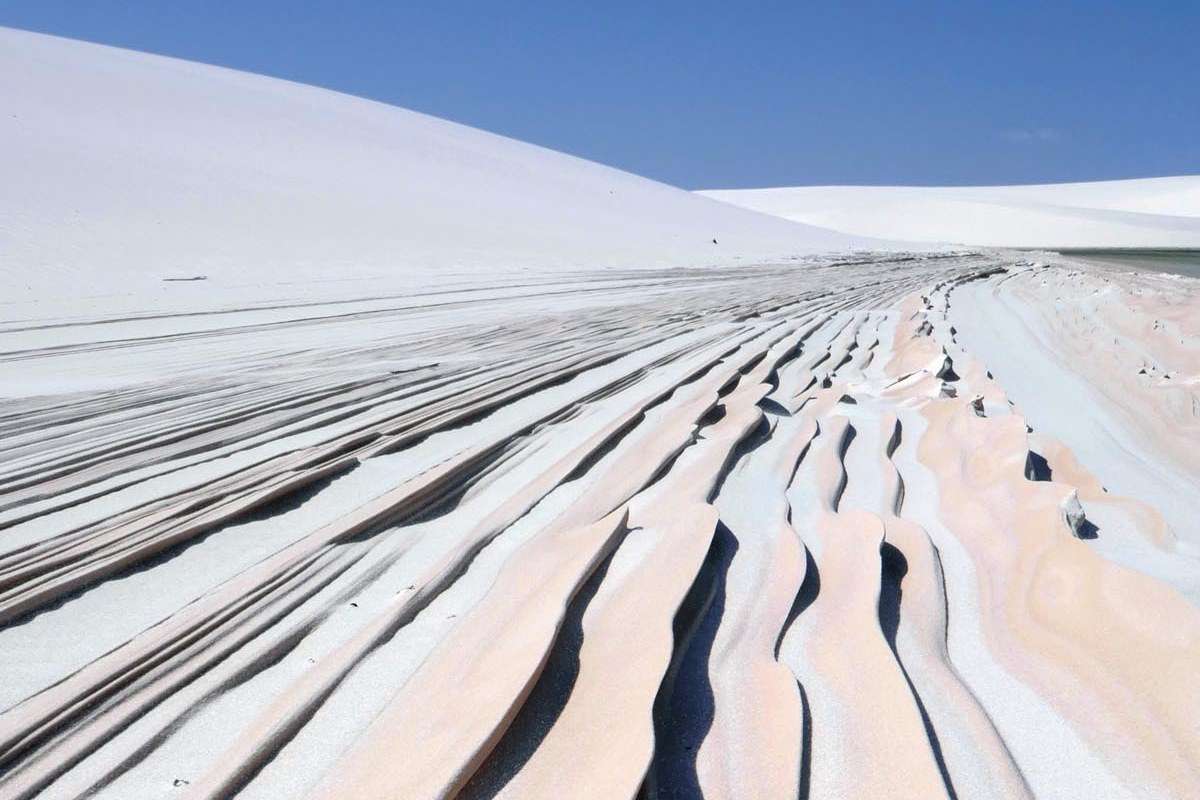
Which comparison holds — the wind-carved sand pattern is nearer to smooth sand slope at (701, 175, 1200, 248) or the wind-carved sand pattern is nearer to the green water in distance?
the green water in distance

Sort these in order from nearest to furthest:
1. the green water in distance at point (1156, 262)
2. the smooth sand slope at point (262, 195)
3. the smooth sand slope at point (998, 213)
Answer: the smooth sand slope at point (262, 195) < the green water in distance at point (1156, 262) < the smooth sand slope at point (998, 213)

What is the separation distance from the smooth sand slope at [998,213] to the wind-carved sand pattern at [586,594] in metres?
56.1

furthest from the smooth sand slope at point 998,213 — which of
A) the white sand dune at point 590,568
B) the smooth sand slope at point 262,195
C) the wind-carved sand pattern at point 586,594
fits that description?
the wind-carved sand pattern at point 586,594

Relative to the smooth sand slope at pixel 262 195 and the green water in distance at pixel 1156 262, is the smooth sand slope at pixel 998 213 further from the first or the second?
the smooth sand slope at pixel 262 195

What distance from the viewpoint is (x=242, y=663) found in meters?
1.73

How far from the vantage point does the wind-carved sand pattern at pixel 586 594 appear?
1.46m

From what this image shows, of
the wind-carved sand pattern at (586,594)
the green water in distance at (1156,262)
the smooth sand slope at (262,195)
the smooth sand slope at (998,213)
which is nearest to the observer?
the wind-carved sand pattern at (586,594)

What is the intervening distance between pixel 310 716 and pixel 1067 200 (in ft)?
323

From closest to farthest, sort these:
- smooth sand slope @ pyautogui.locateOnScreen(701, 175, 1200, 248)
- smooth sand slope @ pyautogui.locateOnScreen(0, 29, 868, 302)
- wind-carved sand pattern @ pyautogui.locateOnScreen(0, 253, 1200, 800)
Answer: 1. wind-carved sand pattern @ pyautogui.locateOnScreen(0, 253, 1200, 800)
2. smooth sand slope @ pyautogui.locateOnScreen(0, 29, 868, 302)
3. smooth sand slope @ pyautogui.locateOnScreen(701, 175, 1200, 248)

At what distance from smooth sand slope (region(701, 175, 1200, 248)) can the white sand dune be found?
55014mm

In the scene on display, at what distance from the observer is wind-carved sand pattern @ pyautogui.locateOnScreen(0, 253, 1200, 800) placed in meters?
1.46

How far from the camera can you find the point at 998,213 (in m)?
65.4

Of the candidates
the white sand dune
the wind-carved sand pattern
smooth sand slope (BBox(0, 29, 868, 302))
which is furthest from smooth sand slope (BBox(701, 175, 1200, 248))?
the wind-carved sand pattern

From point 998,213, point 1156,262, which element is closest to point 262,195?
point 1156,262
